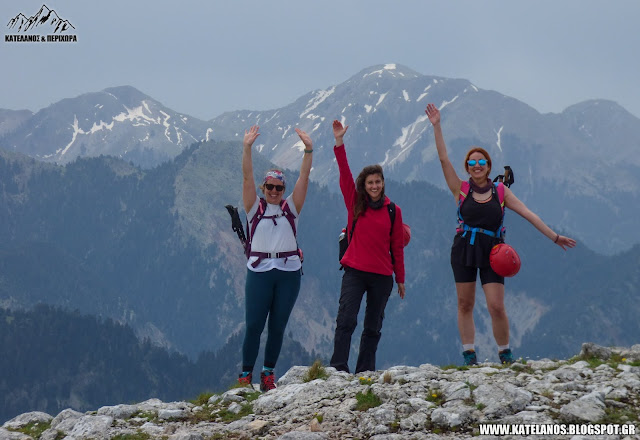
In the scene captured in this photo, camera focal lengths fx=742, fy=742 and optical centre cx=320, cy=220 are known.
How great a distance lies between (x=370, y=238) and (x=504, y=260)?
2084 mm

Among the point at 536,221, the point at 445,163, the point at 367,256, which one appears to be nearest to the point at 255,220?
the point at 367,256

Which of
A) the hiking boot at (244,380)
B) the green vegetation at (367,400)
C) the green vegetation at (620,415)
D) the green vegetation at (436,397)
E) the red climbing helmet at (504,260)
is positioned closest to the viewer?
the green vegetation at (620,415)

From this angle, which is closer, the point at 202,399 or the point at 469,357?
the point at 202,399

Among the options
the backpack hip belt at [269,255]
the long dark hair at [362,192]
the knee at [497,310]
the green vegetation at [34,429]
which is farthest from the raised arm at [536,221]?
the green vegetation at [34,429]

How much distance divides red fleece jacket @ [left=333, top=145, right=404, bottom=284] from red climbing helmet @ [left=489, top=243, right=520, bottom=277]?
143 cm

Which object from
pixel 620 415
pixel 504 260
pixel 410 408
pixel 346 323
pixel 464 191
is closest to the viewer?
pixel 620 415

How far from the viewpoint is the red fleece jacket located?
11.7 meters

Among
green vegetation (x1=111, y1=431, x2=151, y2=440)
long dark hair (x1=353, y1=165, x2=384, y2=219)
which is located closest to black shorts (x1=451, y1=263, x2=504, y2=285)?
long dark hair (x1=353, y1=165, x2=384, y2=219)

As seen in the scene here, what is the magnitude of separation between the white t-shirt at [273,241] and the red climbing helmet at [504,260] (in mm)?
2982

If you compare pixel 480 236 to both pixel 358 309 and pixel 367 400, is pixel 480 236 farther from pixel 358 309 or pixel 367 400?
pixel 367 400

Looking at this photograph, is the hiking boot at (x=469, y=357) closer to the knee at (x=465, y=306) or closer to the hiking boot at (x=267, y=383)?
the knee at (x=465, y=306)

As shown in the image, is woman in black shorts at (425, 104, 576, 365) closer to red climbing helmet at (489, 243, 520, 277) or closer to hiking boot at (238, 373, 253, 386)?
red climbing helmet at (489, 243, 520, 277)

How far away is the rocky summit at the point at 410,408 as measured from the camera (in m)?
8.09

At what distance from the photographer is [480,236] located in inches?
453
